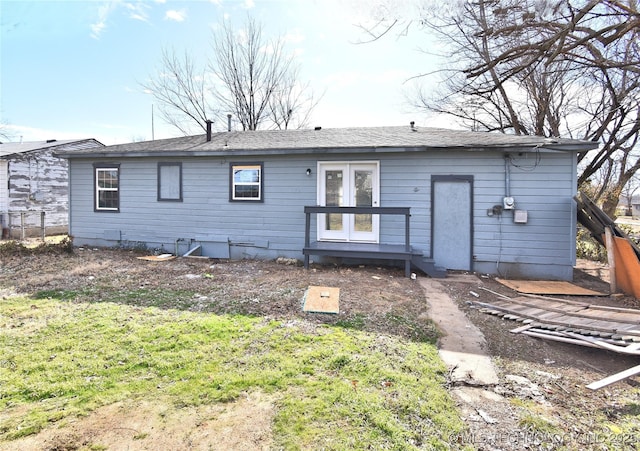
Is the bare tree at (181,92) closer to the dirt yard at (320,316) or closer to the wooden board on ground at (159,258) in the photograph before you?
the wooden board on ground at (159,258)

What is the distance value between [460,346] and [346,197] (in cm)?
464

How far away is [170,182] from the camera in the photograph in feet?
28.0

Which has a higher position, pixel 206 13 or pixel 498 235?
pixel 206 13

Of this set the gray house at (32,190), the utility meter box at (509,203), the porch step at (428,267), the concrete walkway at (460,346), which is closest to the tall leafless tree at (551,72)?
the utility meter box at (509,203)

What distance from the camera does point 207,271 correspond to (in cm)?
659

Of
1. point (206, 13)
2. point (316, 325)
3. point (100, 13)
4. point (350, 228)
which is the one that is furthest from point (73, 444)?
point (206, 13)

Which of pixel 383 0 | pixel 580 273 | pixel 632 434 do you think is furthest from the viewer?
pixel 580 273

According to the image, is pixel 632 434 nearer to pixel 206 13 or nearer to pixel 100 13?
pixel 100 13

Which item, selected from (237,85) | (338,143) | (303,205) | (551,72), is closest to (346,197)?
(303,205)

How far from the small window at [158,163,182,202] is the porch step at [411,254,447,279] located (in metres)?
6.13

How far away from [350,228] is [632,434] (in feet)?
18.9

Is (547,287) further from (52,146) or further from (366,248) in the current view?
(52,146)

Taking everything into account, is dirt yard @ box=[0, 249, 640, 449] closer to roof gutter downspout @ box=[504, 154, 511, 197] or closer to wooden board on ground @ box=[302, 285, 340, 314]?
wooden board on ground @ box=[302, 285, 340, 314]

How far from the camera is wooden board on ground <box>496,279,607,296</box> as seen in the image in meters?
5.61
